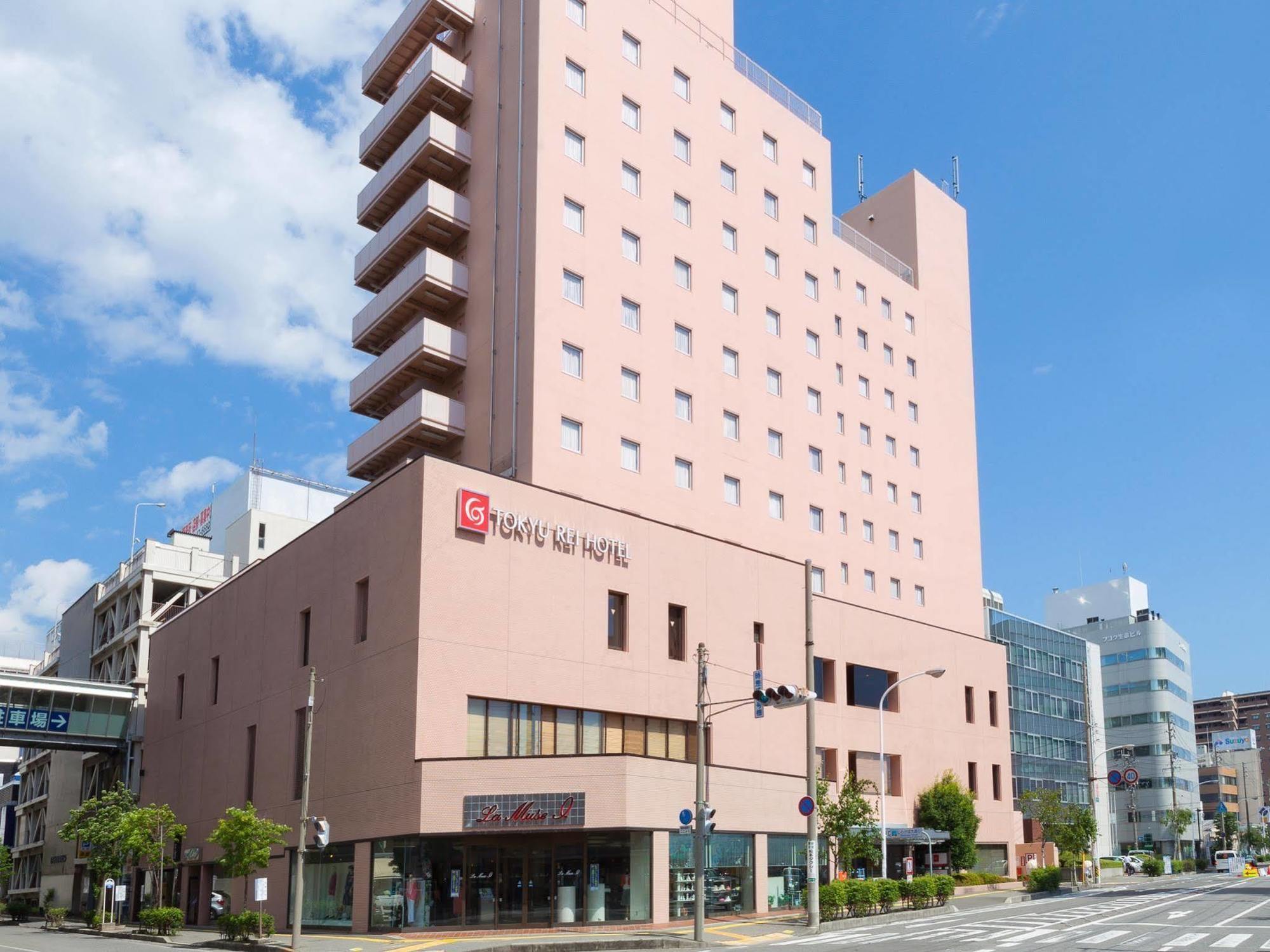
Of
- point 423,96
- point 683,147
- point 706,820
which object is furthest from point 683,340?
point 706,820

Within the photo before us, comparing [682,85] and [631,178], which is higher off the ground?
[682,85]

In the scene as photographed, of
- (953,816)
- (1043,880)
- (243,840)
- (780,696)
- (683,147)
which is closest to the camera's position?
(780,696)

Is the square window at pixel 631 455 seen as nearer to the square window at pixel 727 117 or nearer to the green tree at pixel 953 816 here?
the square window at pixel 727 117

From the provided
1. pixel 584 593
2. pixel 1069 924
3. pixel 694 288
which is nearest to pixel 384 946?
pixel 584 593

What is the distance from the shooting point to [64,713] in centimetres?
7931

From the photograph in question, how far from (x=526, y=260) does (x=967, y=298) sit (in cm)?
4246

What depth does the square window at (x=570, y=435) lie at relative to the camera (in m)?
55.8

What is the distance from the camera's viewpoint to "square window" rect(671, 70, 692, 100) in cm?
6581

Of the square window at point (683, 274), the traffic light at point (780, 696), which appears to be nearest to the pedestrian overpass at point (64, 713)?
the square window at point (683, 274)

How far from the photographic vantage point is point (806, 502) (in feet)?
225

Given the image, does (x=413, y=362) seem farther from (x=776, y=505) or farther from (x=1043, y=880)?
(x=1043, y=880)

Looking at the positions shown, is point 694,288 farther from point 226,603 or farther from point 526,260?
point 226,603

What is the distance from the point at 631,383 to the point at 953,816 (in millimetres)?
30999

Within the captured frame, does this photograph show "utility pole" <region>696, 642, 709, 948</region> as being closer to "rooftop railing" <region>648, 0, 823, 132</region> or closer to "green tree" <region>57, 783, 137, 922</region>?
"green tree" <region>57, 783, 137, 922</region>
